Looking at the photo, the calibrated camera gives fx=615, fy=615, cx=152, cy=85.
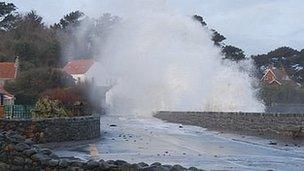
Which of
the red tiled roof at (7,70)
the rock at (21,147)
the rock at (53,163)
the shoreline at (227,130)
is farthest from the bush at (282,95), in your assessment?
the rock at (53,163)

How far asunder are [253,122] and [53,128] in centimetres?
1350

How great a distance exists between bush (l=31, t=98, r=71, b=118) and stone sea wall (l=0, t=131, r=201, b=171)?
40.2 ft

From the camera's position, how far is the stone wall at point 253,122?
28.1 meters

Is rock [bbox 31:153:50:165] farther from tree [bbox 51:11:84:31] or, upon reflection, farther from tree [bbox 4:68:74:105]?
tree [bbox 51:11:84:31]

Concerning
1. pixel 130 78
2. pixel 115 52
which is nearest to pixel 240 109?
pixel 130 78

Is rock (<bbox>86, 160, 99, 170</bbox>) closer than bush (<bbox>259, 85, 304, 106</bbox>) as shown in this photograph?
Yes

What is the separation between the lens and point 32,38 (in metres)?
81.4

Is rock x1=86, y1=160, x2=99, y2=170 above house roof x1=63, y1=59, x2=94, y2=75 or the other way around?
the other way around

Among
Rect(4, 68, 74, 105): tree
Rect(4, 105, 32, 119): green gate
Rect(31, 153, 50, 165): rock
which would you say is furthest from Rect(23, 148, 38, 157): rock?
Rect(4, 68, 74, 105): tree

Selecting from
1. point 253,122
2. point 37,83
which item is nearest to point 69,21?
point 37,83

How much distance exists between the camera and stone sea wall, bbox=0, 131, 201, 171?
9727 millimetres

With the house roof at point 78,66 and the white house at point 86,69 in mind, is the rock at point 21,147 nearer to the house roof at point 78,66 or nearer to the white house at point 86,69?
the white house at point 86,69

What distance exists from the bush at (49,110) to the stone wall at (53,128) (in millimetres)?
1274

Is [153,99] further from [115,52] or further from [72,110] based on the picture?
[72,110]
